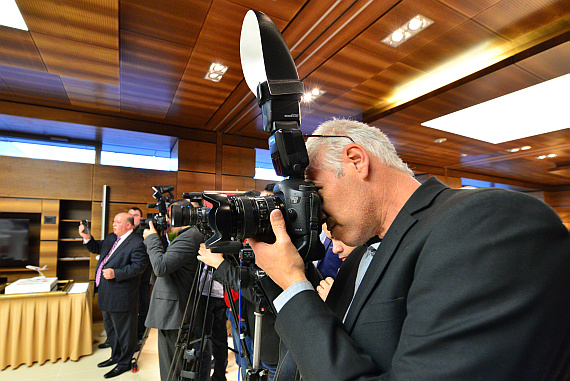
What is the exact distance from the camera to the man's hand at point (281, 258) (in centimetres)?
70

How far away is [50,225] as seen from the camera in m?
4.59

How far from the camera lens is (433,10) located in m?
2.21

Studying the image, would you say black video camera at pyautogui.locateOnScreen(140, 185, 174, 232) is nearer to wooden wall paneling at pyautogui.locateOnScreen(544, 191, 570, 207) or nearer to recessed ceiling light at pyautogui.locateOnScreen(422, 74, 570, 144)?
recessed ceiling light at pyautogui.locateOnScreen(422, 74, 570, 144)

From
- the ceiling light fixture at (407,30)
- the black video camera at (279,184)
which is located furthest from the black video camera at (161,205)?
the ceiling light fixture at (407,30)

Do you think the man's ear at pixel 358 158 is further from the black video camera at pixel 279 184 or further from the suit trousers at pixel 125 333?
the suit trousers at pixel 125 333

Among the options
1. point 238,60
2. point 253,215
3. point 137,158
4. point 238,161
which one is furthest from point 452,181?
point 253,215

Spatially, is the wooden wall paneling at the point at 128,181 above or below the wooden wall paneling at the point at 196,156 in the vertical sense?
below

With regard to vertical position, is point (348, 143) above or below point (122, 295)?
above

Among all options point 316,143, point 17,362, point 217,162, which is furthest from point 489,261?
point 217,162

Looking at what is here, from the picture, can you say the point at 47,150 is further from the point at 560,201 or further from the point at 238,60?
the point at 560,201

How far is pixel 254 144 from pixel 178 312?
348 centimetres

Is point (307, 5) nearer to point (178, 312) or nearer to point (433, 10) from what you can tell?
point (433, 10)

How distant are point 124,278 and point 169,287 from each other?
3.35 ft

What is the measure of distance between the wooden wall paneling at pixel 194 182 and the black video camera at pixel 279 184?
167 inches
